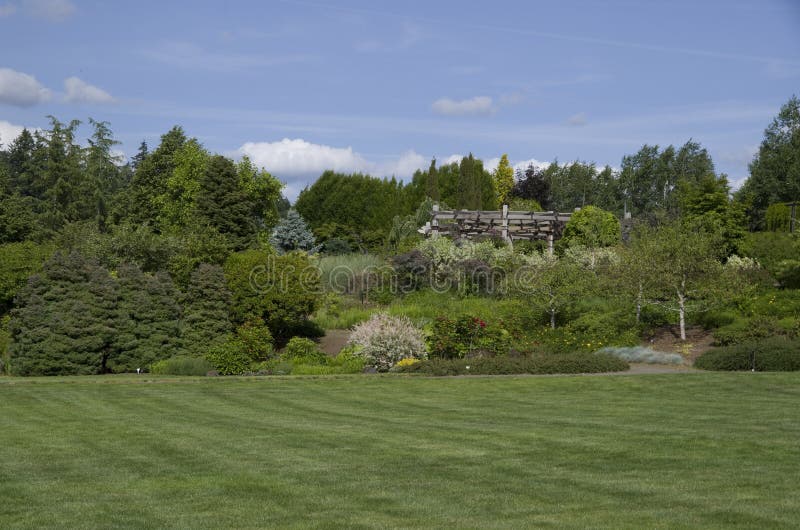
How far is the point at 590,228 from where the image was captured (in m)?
37.1

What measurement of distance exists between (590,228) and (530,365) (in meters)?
18.9

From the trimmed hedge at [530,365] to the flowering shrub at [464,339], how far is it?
57.7 inches

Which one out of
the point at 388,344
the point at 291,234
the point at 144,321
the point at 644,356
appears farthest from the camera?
the point at 291,234

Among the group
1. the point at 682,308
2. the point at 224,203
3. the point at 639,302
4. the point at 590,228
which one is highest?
the point at 224,203

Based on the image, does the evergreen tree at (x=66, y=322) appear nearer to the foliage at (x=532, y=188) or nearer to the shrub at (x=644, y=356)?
the shrub at (x=644, y=356)

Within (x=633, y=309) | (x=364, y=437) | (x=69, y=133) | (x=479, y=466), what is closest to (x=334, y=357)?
(x=633, y=309)

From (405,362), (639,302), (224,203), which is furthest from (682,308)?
(224,203)

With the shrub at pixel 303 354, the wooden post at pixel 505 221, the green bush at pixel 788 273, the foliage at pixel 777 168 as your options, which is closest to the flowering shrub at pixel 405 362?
the shrub at pixel 303 354

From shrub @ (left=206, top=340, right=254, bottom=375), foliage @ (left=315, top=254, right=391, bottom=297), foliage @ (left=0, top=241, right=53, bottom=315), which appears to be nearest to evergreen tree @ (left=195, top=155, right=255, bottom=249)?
foliage @ (left=315, top=254, right=391, bottom=297)

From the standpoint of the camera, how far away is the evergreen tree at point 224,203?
3409 cm

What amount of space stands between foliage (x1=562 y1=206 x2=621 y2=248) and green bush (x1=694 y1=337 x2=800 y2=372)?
16812 mm

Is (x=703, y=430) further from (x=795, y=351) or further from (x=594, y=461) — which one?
(x=795, y=351)

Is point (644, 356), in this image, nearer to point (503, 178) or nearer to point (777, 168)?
point (777, 168)

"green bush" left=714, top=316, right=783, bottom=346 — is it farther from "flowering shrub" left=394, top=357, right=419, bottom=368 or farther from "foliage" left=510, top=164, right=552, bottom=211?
"foliage" left=510, top=164, right=552, bottom=211
